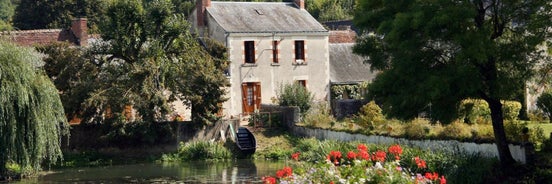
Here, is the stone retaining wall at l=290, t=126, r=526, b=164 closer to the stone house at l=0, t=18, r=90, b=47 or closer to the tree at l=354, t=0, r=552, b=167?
the tree at l=354, t=0, r=552, b=167

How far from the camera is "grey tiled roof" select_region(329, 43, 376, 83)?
3916 centimetres

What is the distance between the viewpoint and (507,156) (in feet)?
68.1

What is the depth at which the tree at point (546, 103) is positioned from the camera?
90.2 feet

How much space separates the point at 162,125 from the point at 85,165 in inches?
116

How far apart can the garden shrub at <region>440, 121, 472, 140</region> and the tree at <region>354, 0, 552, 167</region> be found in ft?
7.23

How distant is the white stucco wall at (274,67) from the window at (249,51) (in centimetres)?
19

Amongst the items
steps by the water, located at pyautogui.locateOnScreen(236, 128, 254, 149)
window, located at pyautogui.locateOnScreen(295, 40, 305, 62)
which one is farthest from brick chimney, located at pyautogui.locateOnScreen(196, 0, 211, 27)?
steps by the water, located at pyautogui.locateOnScreen(236, 128, 254, 149)

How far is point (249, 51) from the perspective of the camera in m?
37.1

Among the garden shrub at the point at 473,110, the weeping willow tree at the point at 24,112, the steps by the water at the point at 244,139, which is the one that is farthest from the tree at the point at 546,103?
the weeping willow tree at the point at 24,112

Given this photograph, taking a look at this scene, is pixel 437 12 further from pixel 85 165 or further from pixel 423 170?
pixel 85 165

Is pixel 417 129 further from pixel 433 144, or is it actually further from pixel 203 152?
pixel 203 152

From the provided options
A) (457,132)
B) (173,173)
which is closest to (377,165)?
(457,132)

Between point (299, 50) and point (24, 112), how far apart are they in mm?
15788

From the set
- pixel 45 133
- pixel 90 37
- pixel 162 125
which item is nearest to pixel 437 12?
pixel 45 133
